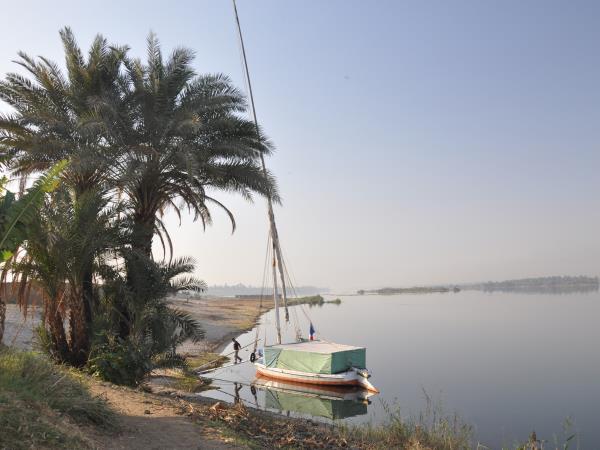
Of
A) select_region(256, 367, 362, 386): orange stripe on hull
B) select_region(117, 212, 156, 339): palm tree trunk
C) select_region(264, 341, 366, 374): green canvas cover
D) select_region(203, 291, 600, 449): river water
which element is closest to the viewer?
select_region(117, 212, 156, 339): palm tree trunk

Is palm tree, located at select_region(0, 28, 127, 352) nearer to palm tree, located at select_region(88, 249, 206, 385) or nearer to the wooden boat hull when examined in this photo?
palm tree, located at select_region(88, 249, 206, 385)

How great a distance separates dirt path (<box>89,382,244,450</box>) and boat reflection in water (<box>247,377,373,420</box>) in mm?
9858

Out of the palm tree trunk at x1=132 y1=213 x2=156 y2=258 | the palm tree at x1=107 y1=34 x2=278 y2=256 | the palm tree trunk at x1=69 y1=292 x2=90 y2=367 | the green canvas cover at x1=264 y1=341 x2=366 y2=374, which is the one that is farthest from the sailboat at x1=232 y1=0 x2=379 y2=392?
the palm tree trunk at x1=69 y1=292 x2=90 y2=367

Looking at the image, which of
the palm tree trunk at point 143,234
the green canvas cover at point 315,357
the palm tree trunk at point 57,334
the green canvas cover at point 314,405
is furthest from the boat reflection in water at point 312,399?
the palm tree trunk at point 57,334

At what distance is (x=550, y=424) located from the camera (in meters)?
18.3

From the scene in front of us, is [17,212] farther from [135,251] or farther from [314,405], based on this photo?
[314,405]

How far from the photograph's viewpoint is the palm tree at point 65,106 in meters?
16.6

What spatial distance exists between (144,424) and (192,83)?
13.5 metres

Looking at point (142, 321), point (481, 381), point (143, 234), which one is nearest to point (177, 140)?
point (143, 234)

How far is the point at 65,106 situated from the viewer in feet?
57.8

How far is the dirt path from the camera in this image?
775cm

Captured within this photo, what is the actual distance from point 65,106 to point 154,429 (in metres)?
13.4

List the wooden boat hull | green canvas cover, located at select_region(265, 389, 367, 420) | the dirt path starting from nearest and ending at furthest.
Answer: the dirt path, green canvas cover, located at select_region(265, 389, 367, 420), the wooden boat hull

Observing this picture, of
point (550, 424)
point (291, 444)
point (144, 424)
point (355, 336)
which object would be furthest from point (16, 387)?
point (355, 336)
